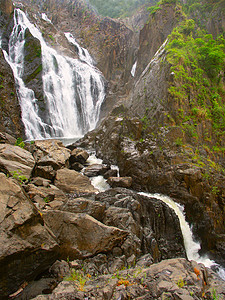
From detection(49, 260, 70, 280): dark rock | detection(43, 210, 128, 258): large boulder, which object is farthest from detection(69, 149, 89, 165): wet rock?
detection(49, 260, 70, 280): dark rock

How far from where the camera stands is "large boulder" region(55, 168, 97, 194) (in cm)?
949

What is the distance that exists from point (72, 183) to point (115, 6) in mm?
55852

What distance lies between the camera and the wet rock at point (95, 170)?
12.3 meters

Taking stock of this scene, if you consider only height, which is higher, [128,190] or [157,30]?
[157,30]

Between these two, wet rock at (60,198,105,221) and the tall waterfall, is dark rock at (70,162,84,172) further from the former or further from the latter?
the tall waterfall

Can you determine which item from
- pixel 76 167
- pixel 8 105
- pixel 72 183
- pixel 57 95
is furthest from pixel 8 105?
pixel 72 183

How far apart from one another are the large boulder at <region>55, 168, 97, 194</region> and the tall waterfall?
10745mm

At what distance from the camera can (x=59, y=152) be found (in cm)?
1216

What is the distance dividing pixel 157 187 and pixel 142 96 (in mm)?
8136

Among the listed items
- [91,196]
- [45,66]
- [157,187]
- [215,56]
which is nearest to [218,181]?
[157,187]

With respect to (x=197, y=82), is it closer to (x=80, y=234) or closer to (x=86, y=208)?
(x=86, y=208)

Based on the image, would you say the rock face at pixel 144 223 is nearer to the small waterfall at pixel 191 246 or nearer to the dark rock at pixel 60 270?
the small waterfall at pixel 191 246

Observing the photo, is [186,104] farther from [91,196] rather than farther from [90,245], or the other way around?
[90,245]

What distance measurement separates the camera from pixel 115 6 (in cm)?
5038
